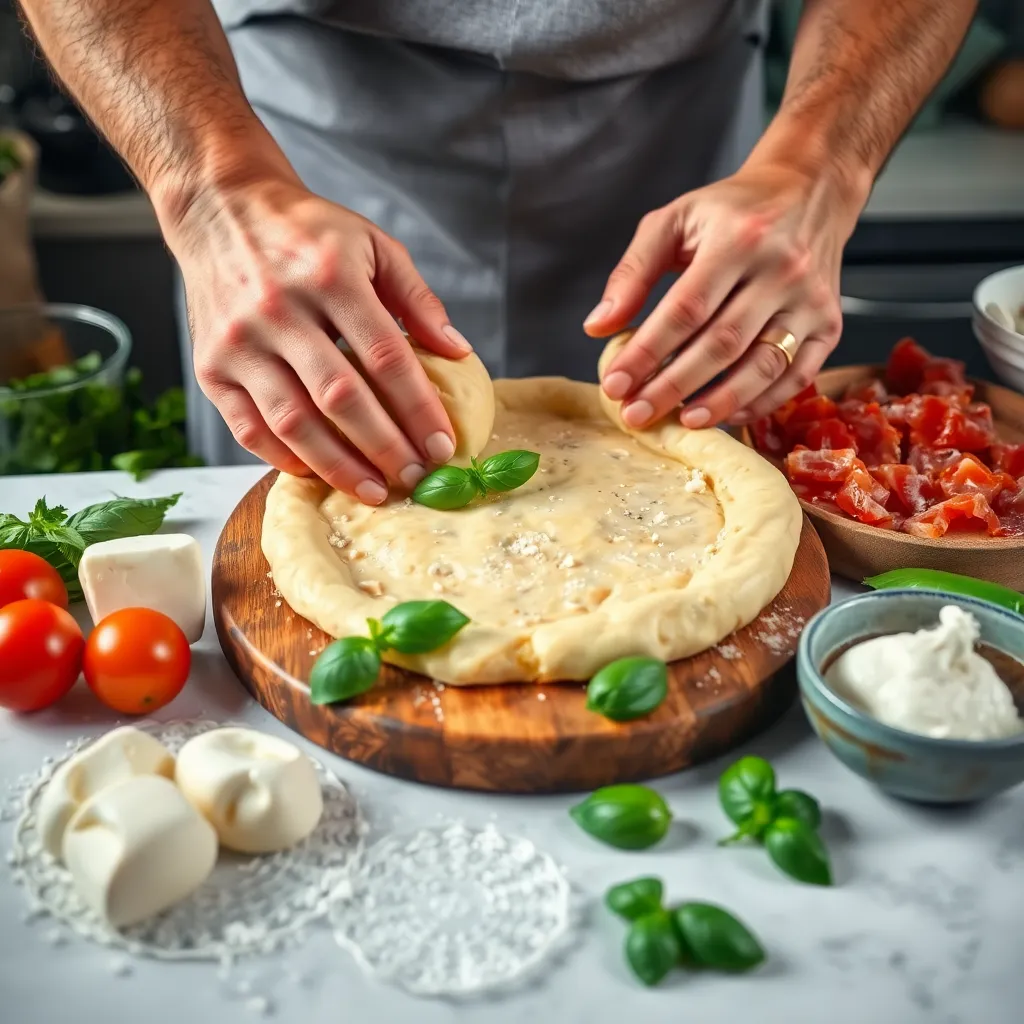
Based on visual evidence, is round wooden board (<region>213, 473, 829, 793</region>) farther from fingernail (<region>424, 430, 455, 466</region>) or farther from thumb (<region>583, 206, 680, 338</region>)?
thumb (<region>583, 206, 680, 338</region>)

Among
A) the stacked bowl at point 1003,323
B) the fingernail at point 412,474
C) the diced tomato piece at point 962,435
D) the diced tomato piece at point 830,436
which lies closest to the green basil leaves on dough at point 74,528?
the fingernail at point 412,474

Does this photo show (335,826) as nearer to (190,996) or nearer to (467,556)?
(190,996)

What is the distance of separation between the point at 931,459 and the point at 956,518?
0.72 feet

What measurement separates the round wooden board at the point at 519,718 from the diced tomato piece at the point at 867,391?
30.4 inches

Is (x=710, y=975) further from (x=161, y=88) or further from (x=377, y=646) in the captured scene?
(x=161, y=88)

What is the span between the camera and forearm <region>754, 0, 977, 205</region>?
2250mm

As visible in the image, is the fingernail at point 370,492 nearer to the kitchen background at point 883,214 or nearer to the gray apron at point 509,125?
the gray apron at point 509,125

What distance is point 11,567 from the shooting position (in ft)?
5.80

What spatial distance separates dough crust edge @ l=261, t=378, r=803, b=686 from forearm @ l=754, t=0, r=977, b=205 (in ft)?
2.02

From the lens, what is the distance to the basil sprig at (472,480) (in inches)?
74.5

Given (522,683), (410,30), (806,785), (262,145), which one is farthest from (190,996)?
(410,30)

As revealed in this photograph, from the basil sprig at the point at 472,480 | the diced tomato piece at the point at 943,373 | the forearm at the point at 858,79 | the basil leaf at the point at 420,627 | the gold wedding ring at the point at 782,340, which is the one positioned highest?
the forearm at the point at 858,79

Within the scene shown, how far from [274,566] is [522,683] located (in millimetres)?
445

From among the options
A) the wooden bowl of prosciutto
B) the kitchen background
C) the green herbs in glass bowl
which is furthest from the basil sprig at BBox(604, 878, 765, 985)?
the kitchen background
